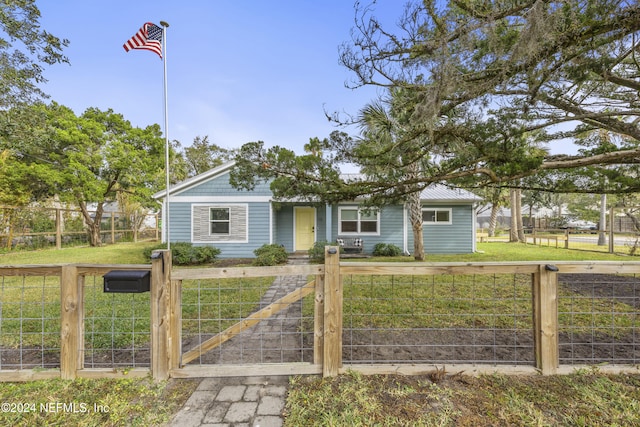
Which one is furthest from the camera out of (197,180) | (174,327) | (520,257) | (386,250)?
(386,250)

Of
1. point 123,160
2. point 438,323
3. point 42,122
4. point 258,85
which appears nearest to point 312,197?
point 438,323

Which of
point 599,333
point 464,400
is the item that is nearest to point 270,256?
point 464,400

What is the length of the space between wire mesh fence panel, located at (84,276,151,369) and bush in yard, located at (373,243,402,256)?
26.4 feet

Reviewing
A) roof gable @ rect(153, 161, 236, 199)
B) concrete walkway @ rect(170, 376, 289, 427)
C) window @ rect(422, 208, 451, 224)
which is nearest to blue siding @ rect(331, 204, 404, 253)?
window @ rect(422, 208, 451, 224)

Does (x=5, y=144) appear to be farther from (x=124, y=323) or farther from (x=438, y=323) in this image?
(x=438, y=323)

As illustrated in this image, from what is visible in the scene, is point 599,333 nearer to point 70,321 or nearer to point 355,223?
point 70,321

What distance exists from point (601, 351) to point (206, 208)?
10.6 m

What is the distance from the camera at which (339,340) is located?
2.42 meters

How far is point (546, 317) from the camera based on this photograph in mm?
2377

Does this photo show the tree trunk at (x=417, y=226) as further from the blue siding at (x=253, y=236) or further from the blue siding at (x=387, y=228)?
the blue siding at (x=253, y=236)

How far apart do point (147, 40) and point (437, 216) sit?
1258 centimetres

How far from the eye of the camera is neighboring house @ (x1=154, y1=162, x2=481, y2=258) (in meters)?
10.2

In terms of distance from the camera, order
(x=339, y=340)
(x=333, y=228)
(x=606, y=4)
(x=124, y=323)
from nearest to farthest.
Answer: (x=339, y=340) < (x=606, y=4) < (x=124, y=323) < (x=333, y=228)

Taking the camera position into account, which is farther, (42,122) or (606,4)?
(42,122)
